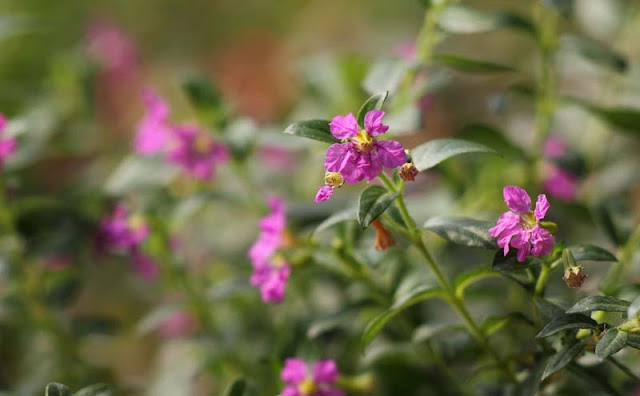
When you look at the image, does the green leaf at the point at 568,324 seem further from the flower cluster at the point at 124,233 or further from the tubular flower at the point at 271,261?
the flower cluster at the point at 124,233

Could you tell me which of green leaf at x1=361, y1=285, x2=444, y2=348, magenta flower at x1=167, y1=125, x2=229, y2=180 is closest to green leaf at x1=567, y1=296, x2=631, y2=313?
green leaf at x1=361, y1=285, x2=444, y2=348

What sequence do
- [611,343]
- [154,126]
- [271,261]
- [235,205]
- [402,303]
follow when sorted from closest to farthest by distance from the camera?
[611,343], [402,303], [271,261], [154,126], [235,205]

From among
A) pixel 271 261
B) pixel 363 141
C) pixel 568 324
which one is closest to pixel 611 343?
pixel 568 324

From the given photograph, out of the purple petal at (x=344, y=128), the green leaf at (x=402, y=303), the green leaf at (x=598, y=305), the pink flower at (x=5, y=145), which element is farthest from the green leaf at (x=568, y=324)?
the pink flower at (x=5, y=145)

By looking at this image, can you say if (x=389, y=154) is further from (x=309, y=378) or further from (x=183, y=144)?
(x=183, y=144)

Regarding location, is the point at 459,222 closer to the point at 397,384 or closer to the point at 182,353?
the point at 397,384

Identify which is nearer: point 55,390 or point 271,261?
point 55,390
